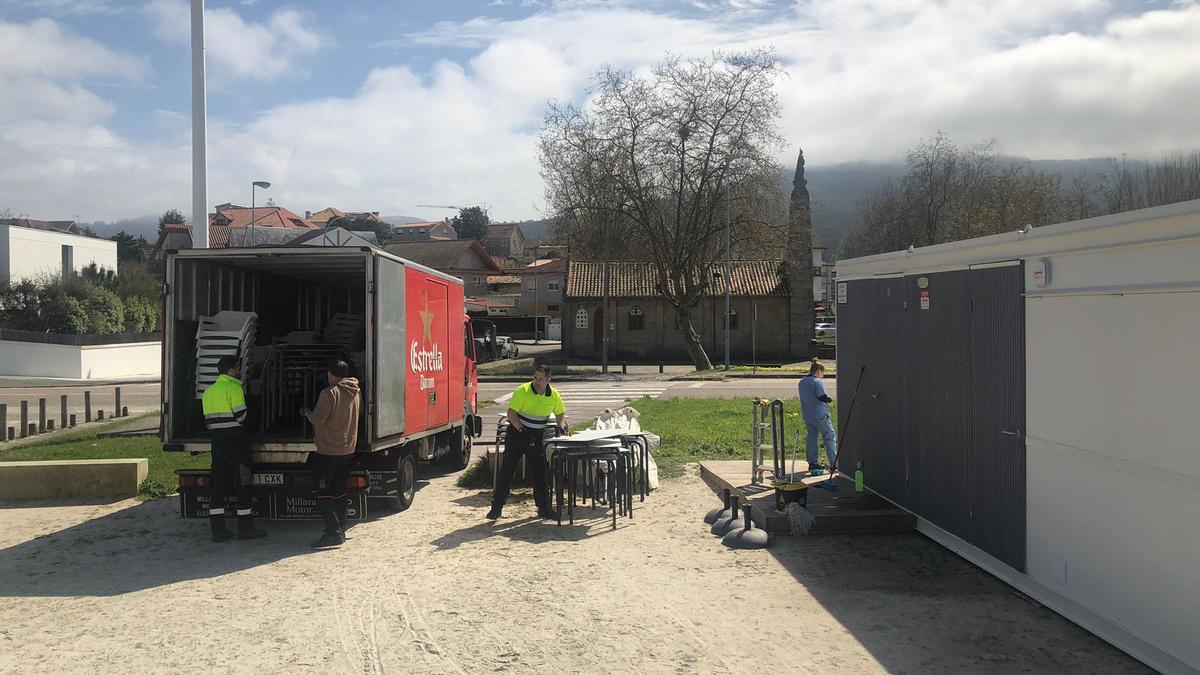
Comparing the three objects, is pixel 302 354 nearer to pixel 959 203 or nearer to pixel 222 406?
pixel 222 406

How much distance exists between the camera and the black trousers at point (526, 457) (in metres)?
10.0

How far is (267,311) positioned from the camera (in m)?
11.6

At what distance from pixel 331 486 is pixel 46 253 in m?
52.8

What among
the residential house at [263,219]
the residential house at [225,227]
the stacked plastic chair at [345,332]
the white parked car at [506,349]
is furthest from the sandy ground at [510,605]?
the residential house at [263,219]

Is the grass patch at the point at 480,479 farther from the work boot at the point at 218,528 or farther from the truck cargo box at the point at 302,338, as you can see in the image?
the work boot at the point at 218,528

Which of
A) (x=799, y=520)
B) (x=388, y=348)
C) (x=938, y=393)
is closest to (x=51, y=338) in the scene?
(x=388, y=348)

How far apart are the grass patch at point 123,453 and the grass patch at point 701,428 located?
22.4 ft

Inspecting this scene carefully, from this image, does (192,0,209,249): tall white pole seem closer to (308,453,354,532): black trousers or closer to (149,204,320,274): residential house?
Result: (308,453,354,532): black trousers

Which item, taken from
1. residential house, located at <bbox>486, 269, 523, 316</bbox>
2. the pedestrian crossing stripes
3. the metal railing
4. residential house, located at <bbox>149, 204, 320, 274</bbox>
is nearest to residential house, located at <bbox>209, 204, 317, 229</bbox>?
residential house, located at <bbox>149, 204, 320, 274</bbox>

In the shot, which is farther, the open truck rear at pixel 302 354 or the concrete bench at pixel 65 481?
the concrete bench at pixel 65 481

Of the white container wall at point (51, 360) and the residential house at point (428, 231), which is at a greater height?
the residential house at point (428, 231)

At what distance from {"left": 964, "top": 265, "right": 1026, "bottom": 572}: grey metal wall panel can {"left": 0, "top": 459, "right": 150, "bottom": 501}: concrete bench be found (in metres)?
10.1

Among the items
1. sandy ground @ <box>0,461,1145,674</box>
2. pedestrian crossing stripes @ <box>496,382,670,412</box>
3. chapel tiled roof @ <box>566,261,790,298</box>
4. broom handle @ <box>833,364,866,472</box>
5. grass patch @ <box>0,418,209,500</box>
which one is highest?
chapel tiled roof @ <box>566,261,790,298</box>

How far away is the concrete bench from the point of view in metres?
11.8
